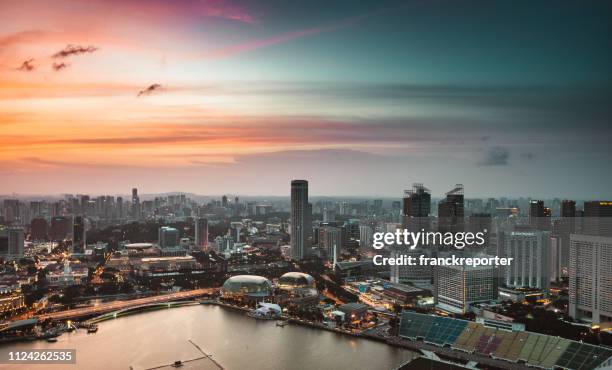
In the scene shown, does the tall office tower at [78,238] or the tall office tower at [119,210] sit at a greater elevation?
the tall office tower at [119,210]

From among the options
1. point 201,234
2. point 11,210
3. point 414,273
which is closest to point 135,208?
point 11,210

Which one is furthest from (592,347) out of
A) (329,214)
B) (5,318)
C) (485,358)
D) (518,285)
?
(329,214)

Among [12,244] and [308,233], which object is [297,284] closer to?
[308,233]

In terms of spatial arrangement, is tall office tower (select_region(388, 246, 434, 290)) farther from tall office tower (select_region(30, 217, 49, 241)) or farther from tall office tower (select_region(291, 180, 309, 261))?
tall office tower (select_region(30, 217, 49, 241))

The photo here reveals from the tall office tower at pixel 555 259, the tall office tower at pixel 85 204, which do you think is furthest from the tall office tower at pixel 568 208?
the tall office tower at pixel 85 204

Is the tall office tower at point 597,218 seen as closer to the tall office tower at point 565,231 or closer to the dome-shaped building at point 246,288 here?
the tall office tower at point 565,231

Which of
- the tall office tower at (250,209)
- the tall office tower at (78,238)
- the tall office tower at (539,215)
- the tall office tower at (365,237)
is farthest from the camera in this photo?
the tall office tower at (250,209)

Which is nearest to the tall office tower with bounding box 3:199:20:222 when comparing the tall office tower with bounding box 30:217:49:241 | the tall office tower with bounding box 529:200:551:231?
the tall office tower with bounding box 30:217:49:241
